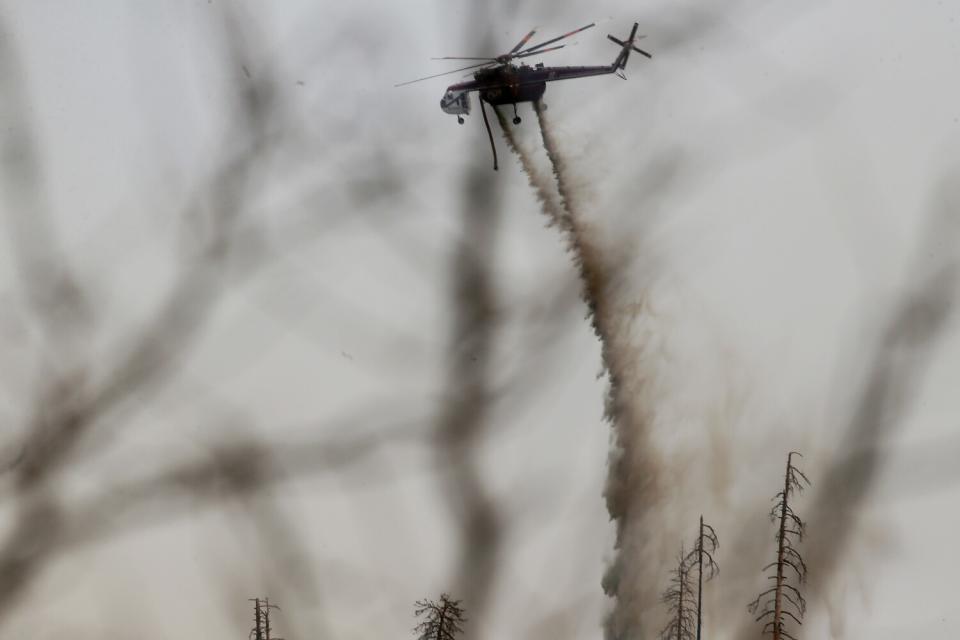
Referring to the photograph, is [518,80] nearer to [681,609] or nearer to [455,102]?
[455,102]

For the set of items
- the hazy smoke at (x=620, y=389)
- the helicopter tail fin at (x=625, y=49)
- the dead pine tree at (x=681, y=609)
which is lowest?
the dead pine tree at (x=681, y=609)

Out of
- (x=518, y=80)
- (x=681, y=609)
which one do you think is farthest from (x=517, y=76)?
(x=681, y=609)

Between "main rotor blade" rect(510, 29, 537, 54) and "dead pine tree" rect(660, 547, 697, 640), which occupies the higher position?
"main rotor blade" rect(510, 29, 537, 54)

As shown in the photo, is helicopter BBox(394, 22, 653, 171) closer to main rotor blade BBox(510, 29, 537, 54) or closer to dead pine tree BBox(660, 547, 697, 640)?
main rotor blade BBox(510, 29, 537, 54)

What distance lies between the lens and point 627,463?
990 inches

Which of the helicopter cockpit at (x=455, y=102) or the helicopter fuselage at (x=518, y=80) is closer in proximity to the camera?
the helicopter fuselage at (x=518, y=80)

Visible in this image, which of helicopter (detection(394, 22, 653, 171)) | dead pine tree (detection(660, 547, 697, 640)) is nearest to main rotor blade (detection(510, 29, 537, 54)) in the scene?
helicopter (detection(394, 22, 653, 171))

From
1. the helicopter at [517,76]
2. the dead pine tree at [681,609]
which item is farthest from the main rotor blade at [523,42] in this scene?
the dead pine tree at [681,609]

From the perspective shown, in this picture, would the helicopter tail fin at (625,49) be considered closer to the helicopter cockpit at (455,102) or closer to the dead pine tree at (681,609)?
the helicopter cockpit at (455,102)

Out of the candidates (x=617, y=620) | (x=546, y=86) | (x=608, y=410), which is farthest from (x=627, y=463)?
(x=546, y=86)

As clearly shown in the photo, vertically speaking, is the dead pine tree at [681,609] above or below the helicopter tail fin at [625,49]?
below

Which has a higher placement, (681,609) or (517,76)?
(517,76)

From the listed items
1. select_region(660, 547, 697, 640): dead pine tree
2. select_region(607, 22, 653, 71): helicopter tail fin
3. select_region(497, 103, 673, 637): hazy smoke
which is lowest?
select_region(660, 547, 697, 640): dead pine tree

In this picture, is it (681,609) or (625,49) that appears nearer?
(681,609)
